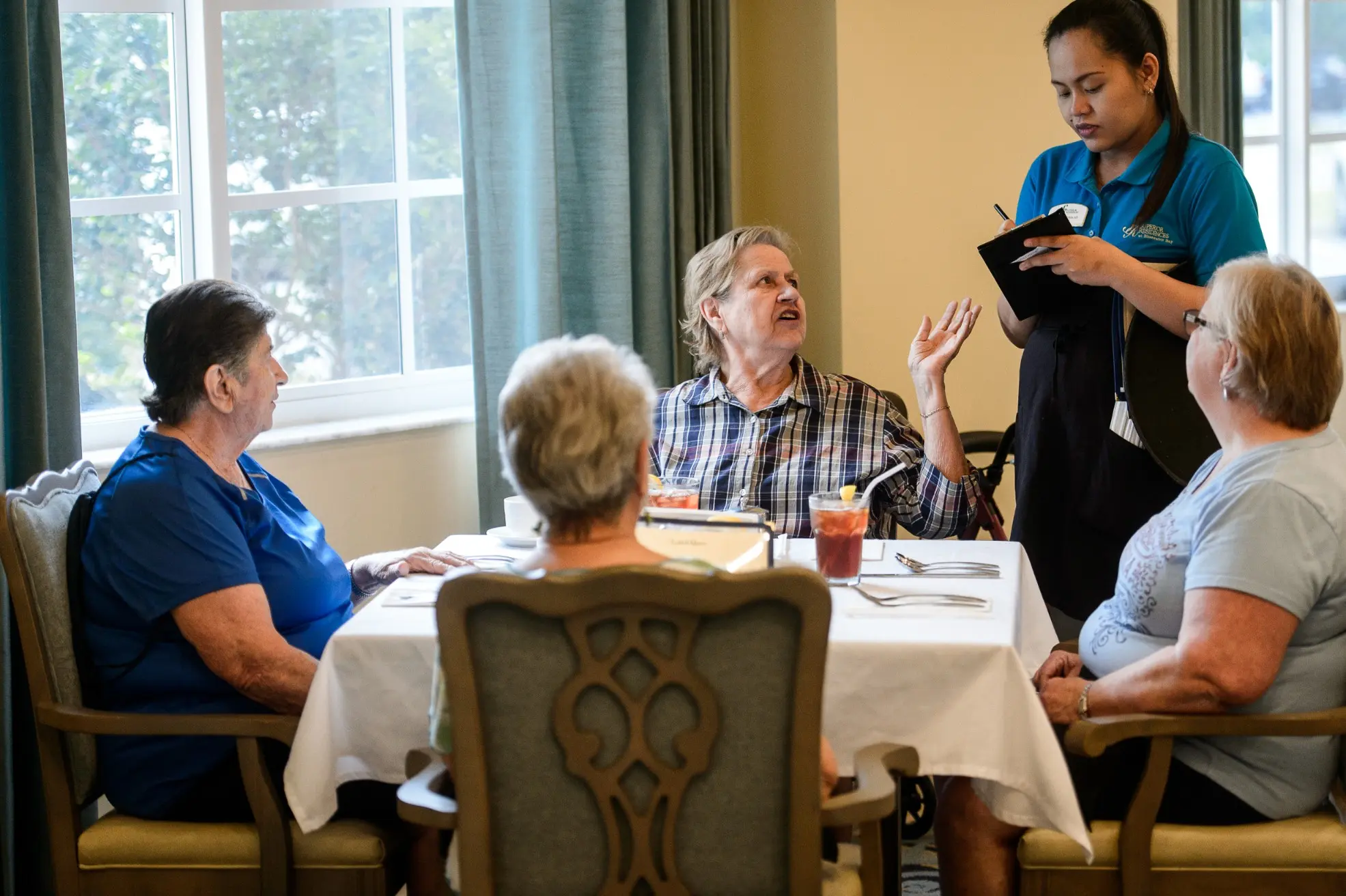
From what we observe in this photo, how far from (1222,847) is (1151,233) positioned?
122cm

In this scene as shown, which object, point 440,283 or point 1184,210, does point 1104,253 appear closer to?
point 1184,210

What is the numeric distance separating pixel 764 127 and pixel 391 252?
3.94ft

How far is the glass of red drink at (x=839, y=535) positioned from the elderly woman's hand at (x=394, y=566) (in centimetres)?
58

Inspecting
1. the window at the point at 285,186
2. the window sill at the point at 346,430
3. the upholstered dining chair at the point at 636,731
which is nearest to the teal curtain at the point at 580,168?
the window sill at the point at 346,430

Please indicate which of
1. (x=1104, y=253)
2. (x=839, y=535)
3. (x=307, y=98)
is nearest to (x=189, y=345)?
(x=839, y=535)

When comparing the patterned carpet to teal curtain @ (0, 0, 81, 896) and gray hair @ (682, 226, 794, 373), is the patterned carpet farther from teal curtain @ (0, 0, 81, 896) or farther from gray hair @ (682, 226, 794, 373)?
teal curtain @ (0, 0, 81, 896)

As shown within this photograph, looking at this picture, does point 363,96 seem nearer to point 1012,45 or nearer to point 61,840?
point 1012,45

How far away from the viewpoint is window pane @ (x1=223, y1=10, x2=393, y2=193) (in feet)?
10.5

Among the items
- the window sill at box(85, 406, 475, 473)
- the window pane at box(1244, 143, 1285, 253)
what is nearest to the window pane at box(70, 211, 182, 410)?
the window sill at box(85, 406, 475, 473)

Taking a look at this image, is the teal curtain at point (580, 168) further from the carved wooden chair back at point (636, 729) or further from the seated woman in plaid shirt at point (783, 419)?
the carved wooden chair back at point (636, 729)

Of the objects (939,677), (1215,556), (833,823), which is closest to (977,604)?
(939,677)

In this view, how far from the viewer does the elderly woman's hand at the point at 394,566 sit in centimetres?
228

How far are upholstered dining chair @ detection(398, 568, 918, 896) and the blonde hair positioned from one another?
776 mm

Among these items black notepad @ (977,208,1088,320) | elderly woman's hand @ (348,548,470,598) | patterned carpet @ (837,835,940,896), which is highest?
black notepad @ (977,208,1088,320)
